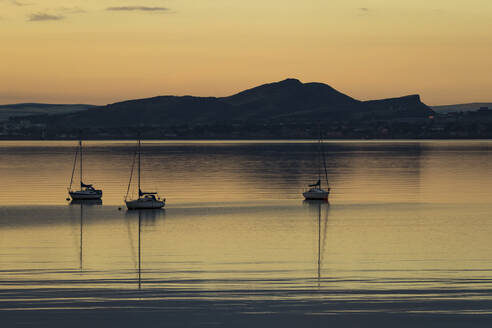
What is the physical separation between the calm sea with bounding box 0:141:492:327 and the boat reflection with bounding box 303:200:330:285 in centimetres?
10

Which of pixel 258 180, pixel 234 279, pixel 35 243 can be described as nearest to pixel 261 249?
pixel 234 279

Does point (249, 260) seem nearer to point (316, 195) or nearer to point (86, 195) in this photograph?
point (316, 195)

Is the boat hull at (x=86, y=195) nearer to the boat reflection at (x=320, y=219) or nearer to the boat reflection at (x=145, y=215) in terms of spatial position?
the boat reflection at (x=145, y=215)

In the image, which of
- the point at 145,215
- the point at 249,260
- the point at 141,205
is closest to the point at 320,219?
the point at 145,215

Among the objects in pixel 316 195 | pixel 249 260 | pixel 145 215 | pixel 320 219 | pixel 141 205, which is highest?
pixel 316 195

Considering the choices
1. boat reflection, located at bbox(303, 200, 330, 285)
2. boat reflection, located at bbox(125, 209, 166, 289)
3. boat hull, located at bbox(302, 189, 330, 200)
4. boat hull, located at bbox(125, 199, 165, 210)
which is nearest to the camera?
boat reflection, located at bbox(303, 200, 330, 285)

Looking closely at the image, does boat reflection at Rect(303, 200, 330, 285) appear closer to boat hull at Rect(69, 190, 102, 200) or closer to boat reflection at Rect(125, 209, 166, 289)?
boat reflection at Rect(125, 209, 166, 289)

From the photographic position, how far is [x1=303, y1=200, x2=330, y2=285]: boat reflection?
129ft

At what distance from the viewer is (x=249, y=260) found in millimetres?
38406

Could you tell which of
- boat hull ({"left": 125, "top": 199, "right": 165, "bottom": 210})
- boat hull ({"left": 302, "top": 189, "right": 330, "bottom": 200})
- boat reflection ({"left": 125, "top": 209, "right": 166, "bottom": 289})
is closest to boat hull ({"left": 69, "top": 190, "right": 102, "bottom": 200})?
boat hull ({"left": 125, "top": 199, "right": 165, "bottom": 210})

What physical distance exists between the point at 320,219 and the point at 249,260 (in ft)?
78.0

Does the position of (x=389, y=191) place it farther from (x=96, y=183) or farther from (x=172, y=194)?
(x=96, y=183)

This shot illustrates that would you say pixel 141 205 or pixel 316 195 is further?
pixel 316 195

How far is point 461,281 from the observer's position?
31031mm
